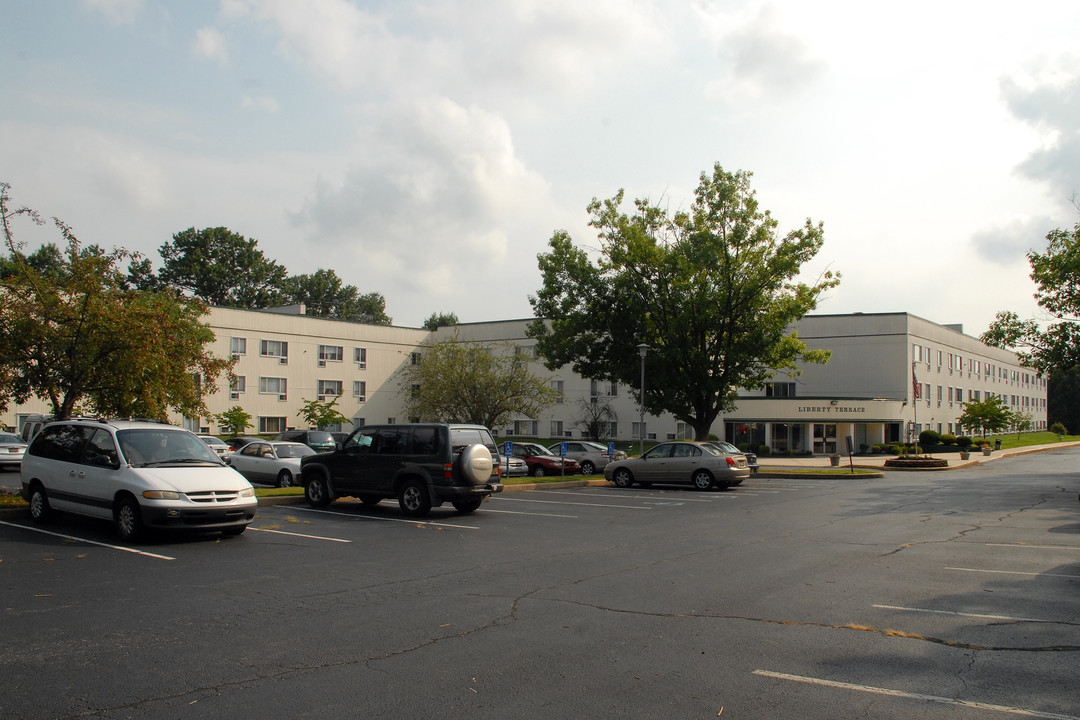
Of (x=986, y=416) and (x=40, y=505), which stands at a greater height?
(x=986, y=416)

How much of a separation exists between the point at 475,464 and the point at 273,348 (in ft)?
154

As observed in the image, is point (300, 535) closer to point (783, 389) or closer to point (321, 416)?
point (321, 416)

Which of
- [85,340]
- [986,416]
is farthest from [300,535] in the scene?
[986,416]

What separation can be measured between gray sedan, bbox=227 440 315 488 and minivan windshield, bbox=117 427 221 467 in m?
9.13

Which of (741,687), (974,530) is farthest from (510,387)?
(741,687)

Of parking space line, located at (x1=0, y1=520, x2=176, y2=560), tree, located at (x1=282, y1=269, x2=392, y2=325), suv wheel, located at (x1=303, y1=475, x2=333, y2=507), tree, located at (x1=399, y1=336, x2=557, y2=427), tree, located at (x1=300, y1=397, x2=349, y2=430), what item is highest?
tree, located at (x1=282, y1=269, x2=392, y2=325)

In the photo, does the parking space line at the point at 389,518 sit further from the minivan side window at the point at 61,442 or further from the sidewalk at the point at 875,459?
the sidewalk at the point at 875,459

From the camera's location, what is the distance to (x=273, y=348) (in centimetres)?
5888

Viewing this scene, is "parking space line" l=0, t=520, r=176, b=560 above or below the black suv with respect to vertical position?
below

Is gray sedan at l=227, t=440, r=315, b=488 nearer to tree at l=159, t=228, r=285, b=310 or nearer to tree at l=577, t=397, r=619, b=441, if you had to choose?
tree at l=577, t=397, r=619, b=441

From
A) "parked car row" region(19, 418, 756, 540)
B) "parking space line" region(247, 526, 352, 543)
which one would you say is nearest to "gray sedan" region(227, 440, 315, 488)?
"parked car row" region(19, 418, 756, 540)

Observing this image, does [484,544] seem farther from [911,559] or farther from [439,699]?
[439,699]

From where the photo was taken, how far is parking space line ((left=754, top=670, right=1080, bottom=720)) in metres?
5.16

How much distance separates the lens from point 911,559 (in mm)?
11219
